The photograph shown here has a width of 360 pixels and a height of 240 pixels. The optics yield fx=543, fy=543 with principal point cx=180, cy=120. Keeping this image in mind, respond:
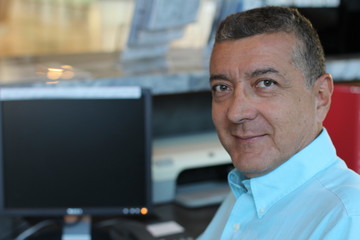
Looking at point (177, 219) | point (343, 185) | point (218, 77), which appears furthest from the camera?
point (177, 219)

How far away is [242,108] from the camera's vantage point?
2.92 feet

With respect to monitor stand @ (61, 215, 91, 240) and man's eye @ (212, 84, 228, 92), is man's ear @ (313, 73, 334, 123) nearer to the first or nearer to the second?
man's eye @ (212, 84, 228, 92)

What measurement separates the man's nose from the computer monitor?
0.59 m

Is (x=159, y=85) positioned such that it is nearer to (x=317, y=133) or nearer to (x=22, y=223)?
(x=22, y=223)

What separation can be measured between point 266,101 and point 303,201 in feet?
0.56

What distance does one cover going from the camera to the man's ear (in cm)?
91

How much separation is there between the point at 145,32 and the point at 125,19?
393 centimetres

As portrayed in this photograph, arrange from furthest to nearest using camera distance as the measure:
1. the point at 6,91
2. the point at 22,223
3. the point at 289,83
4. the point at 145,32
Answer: the point at 145,32, the point at 22,223, the point at 6,91, the point at 289,83

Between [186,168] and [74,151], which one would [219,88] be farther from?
[186,168]

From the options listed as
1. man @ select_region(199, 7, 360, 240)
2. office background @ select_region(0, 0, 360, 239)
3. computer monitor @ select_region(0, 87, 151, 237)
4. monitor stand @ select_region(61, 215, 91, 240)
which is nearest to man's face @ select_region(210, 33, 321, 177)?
man @ select_region(199, 7, 360, 240)

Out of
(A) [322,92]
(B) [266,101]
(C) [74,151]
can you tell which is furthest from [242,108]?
(C) [74,151]

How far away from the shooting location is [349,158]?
1.12 m

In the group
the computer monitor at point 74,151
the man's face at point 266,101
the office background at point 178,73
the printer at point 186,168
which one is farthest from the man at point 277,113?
the printer at point 186,168

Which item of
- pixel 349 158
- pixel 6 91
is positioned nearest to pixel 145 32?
pixel 6 91
